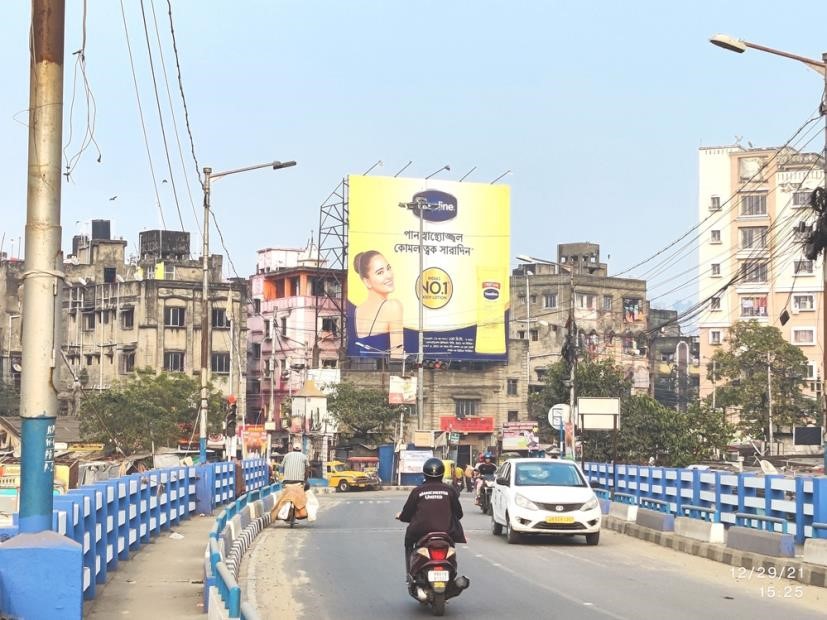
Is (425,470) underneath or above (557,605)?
above

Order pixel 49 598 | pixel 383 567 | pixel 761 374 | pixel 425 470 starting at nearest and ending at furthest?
1. pixel 49 598
2. pixel 425 470
3. pixel 383 567
4. pixel 761 374

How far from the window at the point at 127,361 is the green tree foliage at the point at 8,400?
740cm

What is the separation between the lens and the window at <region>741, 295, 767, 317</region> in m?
103

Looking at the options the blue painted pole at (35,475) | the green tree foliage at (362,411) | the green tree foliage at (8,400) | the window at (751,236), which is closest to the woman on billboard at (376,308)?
the green tree foliage at (362,411)

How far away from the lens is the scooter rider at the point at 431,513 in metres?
13.6

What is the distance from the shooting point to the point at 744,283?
10375cm

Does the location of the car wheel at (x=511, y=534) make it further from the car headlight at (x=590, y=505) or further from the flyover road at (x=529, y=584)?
the car headlight at (x=590, y=505)

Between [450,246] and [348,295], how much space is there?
853 centimetres

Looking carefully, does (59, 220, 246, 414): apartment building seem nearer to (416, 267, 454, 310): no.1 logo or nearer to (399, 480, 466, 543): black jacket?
(416, 267, 454, 310): no.1 logo

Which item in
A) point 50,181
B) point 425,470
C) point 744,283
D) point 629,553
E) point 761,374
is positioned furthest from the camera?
point 744,283

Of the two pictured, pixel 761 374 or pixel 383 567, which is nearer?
pixel 383 567

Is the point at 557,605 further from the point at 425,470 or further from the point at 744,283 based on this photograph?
the point at 744,283

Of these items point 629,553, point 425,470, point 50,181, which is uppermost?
point 50,181

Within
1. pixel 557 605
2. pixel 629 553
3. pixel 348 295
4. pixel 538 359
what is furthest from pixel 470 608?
pixel 538 359
